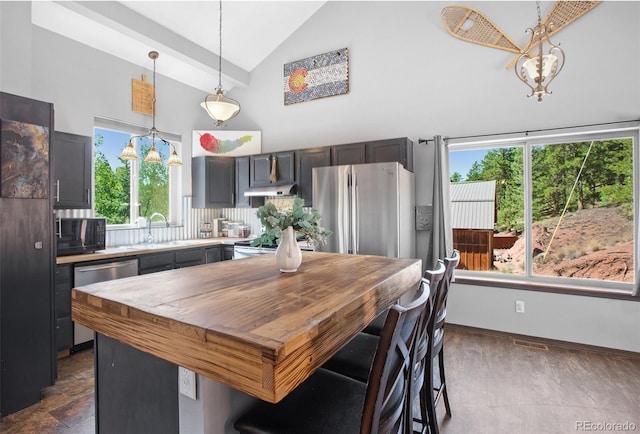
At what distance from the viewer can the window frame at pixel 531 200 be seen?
10.1 ft

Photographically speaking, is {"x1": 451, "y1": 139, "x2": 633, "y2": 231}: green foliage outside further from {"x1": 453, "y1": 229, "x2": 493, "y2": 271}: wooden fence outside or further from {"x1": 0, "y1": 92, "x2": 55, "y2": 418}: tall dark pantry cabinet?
{"x1": 0, "y1": 92, "x2": 55, "y2": 418}: tall dark pantry cabinet

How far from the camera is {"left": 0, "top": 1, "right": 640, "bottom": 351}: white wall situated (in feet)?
9.97

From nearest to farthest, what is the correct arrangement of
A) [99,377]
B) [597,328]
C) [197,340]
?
[197,340], [99,377], [597,328]

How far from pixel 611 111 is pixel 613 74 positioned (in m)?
0.35

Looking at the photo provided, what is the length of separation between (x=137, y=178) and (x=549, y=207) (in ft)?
16.5

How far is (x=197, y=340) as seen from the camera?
902mm

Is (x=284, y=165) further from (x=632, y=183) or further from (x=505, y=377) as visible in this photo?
(x=632, y=183)

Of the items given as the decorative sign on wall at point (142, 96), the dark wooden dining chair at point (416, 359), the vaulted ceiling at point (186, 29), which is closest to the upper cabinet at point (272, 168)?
the decorative sign on wall at point (142, 96)

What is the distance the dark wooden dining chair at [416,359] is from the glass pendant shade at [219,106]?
1973 mm

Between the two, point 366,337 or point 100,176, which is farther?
point 100,176

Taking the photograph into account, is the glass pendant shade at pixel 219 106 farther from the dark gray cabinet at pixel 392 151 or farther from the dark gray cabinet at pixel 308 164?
the dark gray cabinet at pixel 392 151

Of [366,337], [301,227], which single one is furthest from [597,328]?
[301,227]

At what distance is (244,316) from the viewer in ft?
3.32

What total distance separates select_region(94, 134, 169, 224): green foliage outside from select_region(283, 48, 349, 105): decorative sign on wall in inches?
83.8
